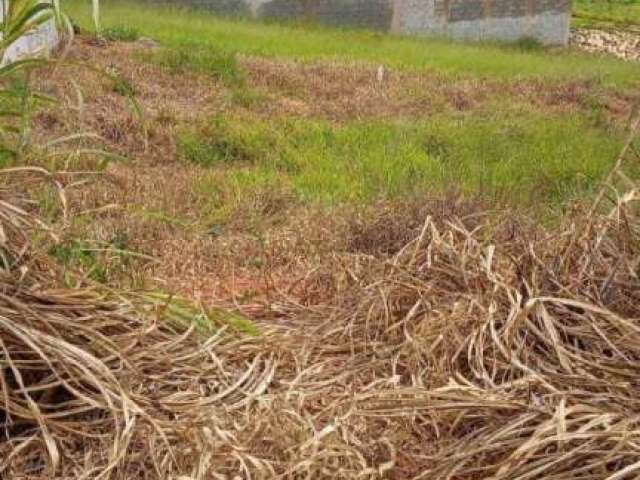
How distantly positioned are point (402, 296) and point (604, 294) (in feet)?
2.11

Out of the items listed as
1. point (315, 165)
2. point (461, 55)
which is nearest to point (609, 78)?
point (461, 55)

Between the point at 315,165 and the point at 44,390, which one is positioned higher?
the point at 44,390

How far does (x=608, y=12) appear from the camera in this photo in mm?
24797

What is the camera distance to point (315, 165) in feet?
21.8

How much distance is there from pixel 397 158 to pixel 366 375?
3830 millimetres

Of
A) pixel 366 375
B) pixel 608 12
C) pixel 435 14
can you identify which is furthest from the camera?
pixel 608 12

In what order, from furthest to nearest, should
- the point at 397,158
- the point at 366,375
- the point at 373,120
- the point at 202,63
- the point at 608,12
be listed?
the point at 608,12 → the point at 202,63 → the point at 373,120 → the point at 397,158 → the point at 366,375

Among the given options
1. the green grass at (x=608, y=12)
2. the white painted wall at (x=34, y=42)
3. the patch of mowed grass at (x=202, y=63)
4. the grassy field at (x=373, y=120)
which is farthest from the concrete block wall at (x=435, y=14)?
the white painted wall at (x=34, y=42)

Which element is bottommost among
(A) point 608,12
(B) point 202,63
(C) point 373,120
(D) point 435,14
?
(A) point 608,12

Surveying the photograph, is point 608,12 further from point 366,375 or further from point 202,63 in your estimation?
point 366,375

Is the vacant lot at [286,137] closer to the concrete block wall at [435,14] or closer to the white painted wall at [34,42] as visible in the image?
the white painted wall at [34,42]

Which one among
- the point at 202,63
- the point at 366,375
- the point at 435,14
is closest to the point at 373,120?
the point at 202,63

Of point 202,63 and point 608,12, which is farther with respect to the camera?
point 608,12

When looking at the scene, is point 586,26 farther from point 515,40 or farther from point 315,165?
point 315,165
